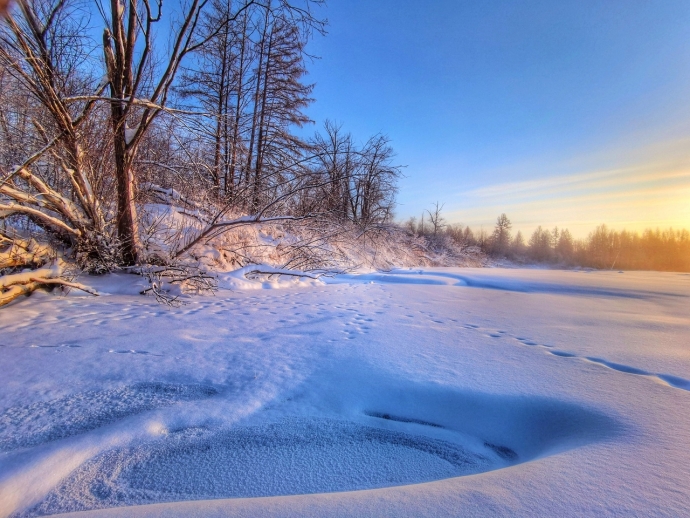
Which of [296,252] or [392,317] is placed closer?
[392,317]

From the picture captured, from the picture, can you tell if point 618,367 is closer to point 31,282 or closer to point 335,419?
point 335,419

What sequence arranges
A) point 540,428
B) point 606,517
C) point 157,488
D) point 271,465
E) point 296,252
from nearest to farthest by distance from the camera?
1. point 606,517
2. point 157,488
3. point 271,465
4. point 540,428
5. point 296,252

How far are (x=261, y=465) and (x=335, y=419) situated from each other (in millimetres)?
536

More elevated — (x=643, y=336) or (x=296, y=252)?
(x=296, y=252)

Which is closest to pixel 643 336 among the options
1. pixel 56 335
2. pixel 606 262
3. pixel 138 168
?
pixel 56 335

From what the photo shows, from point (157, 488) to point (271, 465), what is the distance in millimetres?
474

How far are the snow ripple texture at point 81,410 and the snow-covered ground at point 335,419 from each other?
12mm

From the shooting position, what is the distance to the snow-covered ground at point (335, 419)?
1230mm

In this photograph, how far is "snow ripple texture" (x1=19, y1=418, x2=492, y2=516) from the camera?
137cm

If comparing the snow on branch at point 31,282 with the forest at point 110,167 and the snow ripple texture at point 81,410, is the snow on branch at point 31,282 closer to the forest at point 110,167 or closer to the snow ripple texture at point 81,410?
the forest at point 110,167

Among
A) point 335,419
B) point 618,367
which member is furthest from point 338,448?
point 618,367

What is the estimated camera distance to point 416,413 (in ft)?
6.78

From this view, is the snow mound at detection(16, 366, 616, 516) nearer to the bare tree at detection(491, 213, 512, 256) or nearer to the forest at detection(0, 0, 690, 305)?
the forest at detection(0, 0, 690, 305)

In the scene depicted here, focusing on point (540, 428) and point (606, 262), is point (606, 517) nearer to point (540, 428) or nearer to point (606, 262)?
point (540, 428)
